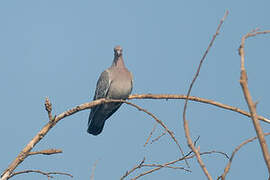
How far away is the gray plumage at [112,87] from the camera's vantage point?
8414 mm

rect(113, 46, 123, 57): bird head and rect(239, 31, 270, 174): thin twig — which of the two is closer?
rect(239, 31, 270, 174): thin twig

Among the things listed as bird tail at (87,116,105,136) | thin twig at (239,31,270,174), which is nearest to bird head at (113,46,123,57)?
bird tail at (87,116,105,136)

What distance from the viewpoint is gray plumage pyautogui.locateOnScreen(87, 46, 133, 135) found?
331 inches

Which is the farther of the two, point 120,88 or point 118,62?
point 118,62

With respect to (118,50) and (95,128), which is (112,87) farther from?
(95,128)

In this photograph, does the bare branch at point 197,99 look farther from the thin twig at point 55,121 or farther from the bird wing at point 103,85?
the bird wing at point 103,85

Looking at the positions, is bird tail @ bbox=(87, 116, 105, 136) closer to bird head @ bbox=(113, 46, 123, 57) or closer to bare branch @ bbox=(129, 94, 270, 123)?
bird head @ bbox=(113, 46, 123, 57)

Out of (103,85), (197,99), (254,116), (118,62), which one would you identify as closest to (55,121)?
(197,99)

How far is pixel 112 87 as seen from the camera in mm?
8477

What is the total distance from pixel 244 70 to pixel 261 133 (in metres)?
0.38

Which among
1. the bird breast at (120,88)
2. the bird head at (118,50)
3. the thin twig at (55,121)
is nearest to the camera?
the thin twig at (55,121)

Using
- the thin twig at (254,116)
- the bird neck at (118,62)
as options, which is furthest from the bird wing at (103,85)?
the thin twig at (254,116)

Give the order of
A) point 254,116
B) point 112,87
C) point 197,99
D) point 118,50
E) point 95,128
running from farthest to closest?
point 95,128 → point 118,50 → point 112,87 → point 197,99 → point 254,116

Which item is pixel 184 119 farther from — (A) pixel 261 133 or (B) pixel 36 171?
(B) pixel 36 171
